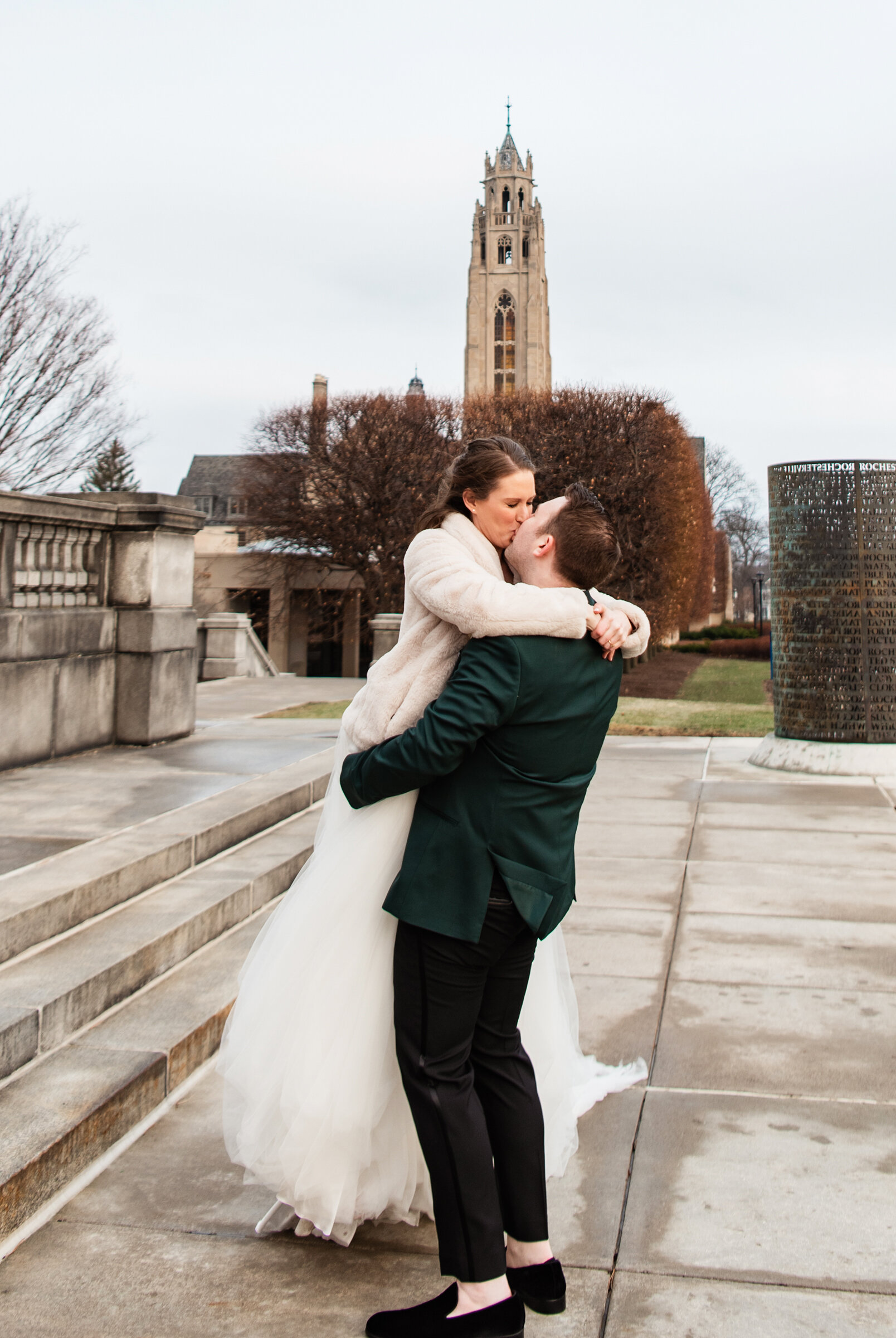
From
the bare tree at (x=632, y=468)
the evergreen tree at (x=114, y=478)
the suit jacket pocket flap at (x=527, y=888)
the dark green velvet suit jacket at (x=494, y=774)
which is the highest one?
the evergreen tree at (x=114, y=478)

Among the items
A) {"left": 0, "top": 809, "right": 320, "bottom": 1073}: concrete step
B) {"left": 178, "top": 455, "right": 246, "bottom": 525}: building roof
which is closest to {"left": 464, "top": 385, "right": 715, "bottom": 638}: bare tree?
{"left": 0, "top": 809, "right": 320, "bottom": 1073}: concrete step

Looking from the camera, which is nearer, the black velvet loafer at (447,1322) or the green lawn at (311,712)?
the black velvet loafer at (447,1322)

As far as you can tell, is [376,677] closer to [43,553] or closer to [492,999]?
[492,999]

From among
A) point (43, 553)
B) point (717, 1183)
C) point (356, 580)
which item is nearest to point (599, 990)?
point (717, 1183)

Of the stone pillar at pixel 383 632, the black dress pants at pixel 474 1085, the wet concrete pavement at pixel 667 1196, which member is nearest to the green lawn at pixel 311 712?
the stone pillar at pixel 383 632

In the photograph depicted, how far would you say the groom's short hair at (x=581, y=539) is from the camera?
7.77 feet

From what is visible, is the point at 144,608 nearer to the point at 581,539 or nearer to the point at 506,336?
the point at 581,539

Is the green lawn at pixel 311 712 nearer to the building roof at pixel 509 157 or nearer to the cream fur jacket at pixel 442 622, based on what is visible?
the cream fur jacket at pixel 442 622

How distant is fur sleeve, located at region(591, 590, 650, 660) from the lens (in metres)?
2.43

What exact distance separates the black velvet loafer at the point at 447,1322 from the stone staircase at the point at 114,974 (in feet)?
3.32

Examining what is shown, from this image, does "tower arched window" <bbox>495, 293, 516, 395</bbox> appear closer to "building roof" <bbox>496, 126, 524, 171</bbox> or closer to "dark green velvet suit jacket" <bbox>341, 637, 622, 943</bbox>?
"building roof" <bbox>496, 126, 524, 171</bbox>

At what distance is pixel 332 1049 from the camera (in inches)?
98.1

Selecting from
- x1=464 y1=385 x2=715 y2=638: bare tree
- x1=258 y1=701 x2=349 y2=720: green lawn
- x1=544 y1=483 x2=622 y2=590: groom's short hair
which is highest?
x1=464 y1=385 x2=715 y2=638: bare tree

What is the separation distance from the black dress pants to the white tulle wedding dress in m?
0.15
